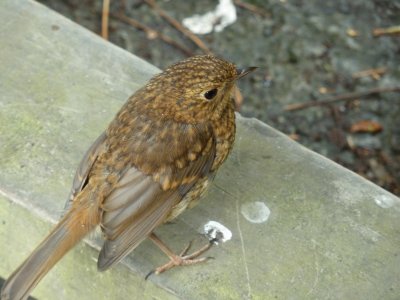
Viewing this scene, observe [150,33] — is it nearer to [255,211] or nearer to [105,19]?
[105,19]

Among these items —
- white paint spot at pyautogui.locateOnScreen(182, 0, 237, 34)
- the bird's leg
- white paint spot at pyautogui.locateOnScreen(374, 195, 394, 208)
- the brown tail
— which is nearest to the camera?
the brown tail

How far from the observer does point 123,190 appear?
3.13 metres

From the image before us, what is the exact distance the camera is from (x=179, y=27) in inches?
221

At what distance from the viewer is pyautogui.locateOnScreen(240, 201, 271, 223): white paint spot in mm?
3412

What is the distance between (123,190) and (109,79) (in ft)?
3.07

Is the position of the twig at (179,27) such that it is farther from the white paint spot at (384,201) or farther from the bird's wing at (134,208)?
the bird's wing at (134,208)

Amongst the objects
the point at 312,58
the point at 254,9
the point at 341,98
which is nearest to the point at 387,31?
the point at 312,58

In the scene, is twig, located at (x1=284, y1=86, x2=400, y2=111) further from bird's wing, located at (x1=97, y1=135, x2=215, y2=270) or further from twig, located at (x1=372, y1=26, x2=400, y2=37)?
bird's wing, located at (x1=97, y1=135, x2=215, y2=270)

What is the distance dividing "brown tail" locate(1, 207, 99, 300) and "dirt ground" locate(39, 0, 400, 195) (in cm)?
226

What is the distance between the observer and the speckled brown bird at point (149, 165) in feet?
9.93

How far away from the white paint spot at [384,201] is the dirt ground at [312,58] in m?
1.38

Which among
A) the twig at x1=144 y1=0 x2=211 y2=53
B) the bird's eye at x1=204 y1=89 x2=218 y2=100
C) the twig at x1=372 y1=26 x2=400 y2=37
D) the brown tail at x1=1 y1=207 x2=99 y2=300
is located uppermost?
the bird's eye at x1=204 y1=89 x2=218 y2=100

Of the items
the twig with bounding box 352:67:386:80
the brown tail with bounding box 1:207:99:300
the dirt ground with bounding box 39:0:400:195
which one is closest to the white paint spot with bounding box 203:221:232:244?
the brown tail with bounding box 1:207:99:300

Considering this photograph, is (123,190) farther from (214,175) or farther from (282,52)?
(282,52)
